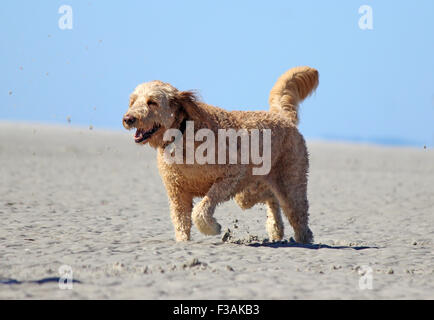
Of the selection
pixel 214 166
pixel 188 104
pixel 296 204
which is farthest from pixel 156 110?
pixel 296 204

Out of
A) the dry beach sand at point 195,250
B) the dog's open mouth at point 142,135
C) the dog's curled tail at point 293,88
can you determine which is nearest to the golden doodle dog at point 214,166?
the dog's open mouth at point 142,135

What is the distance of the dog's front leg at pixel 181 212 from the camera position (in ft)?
24.5

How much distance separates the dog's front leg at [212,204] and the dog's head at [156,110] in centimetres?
79

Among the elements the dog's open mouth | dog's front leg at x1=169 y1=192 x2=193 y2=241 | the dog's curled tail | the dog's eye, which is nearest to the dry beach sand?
dog's front leg at x1=169 y1=192 x2=193 y2=241

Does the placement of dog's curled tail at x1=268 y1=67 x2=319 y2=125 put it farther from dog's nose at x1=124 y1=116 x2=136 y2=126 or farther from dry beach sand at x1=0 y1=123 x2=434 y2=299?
dog's nose at x1=124 y1=116 x2=136 y2=126

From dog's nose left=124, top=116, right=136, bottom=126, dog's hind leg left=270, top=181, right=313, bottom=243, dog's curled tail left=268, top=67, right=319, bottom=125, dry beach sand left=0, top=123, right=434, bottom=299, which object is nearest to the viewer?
dry beach sand left=0, top=123, right=434, bottom=299

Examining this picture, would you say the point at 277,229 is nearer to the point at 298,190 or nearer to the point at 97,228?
the point at 298,190

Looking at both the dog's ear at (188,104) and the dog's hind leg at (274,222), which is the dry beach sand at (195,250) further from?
the dog's ear at (188,104)

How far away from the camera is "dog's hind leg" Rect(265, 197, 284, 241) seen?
29.0 feet

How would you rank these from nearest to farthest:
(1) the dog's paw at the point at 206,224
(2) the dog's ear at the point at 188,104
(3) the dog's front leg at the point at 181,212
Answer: (1) the dog's paw at the point at 206,224, (2) the dog's ear at the point at 188,104, (3) the dog's front leg at the point at 181,212

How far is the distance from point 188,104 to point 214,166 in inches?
29.8

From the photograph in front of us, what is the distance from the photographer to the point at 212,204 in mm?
6988
